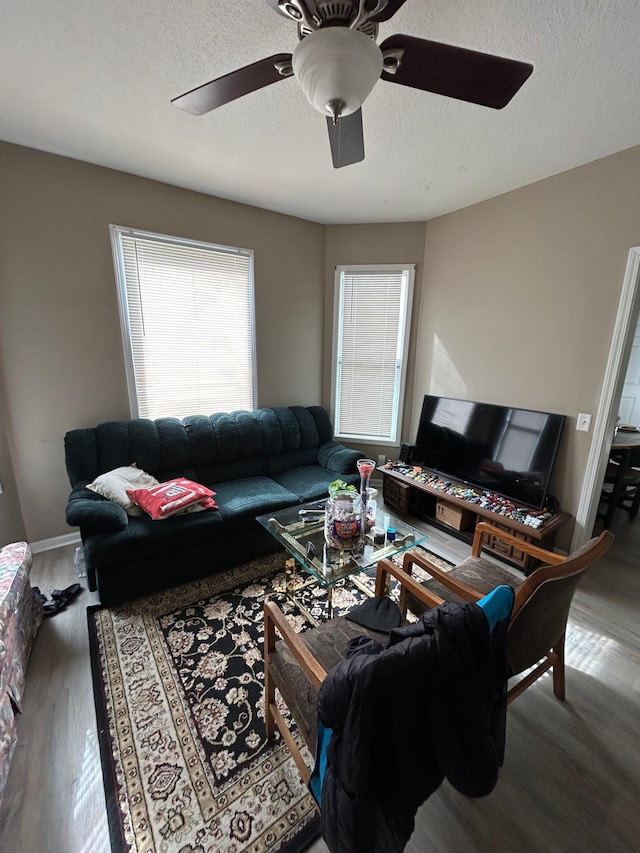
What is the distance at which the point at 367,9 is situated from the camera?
3.41ft

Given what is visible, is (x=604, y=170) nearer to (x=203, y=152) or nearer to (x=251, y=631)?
(x=203, y=152)

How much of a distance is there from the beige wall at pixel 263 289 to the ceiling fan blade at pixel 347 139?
173 cm

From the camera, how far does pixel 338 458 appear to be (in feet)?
10.3

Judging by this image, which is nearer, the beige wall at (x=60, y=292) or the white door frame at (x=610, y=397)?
the white door frame at (x=610, y=397)

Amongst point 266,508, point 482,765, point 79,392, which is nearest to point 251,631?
Result: point 266,508

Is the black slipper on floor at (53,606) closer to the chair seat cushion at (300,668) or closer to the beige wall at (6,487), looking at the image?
the beige wall at (6,487)

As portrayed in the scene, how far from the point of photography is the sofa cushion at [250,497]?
7.88 ft

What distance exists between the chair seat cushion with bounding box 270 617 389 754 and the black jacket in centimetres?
26

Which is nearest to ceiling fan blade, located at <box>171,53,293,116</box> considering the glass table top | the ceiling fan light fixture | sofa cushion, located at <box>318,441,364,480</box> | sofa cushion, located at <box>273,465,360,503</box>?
the ceiling fan light fixture

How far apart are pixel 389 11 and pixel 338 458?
2630 millimetres

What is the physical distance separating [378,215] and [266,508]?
9.46ft

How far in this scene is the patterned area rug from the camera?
3.79 ft

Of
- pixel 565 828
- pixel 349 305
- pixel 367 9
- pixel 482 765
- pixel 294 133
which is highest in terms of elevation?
pixel 294 133

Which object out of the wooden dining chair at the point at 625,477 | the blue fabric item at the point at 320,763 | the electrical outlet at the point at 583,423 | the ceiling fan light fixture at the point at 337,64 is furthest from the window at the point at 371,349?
the blue fabric item at the point at 320,763
